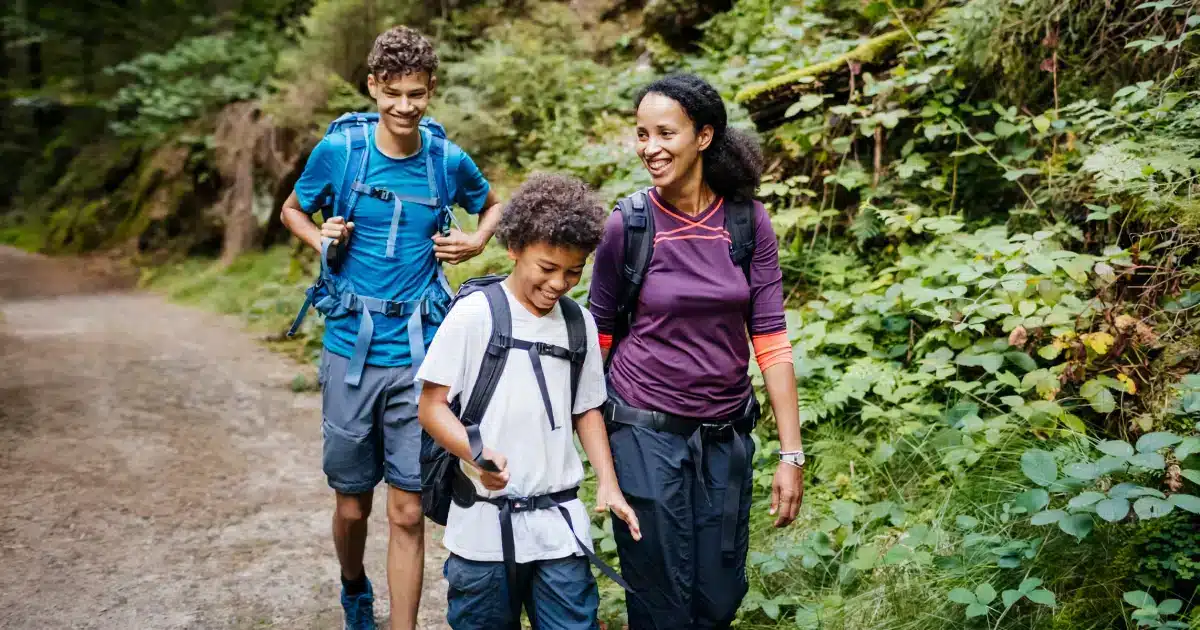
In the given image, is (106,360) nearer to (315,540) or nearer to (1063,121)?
(315,540)

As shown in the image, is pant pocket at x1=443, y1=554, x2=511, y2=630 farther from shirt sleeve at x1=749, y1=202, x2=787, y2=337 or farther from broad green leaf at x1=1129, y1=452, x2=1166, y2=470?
broad green leaf at x1=1129, y1=452, x2=1166, y2=470

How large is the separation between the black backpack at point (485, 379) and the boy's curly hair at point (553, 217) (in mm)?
193

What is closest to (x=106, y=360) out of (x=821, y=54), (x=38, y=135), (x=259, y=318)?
(x=259, y=318)

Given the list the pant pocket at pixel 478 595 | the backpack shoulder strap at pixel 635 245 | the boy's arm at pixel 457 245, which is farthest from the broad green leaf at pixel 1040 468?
the boy's arm at pixel 457 245

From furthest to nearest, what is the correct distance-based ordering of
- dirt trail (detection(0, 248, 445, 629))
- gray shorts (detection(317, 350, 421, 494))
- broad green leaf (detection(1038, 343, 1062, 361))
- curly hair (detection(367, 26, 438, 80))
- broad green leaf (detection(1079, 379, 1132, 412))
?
dirt trail (detection(0, 248, 445, 629))
broad green leaf (detection(1038, 343, 1062, 361))
broad green leaf (detection(1079, 379, 1132, 412))
gray shorts (detection(317, 350, 421, 494))
curly hair (detection(367, 26, 438, 80))

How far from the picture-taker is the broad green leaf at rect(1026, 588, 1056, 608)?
286 cm

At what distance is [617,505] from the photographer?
2.72 metres

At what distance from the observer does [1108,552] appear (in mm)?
3059

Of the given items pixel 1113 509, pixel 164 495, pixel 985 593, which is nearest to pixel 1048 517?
pixel 1113 509

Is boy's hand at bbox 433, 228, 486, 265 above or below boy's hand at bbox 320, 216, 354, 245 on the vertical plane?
below

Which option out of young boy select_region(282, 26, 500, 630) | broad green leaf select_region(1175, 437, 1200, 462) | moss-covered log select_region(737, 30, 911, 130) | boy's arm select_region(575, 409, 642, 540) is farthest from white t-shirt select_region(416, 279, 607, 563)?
moss-covered log select_region(737, 30, 911, 130)

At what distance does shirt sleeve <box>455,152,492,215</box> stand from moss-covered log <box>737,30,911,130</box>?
284 centimetres

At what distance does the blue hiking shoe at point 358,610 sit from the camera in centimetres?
380

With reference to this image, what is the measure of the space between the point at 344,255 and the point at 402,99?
26.1 inches
